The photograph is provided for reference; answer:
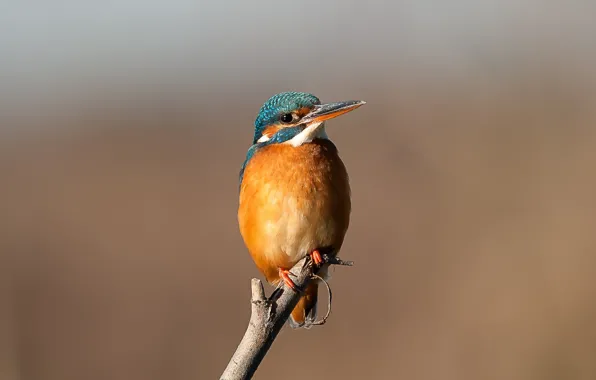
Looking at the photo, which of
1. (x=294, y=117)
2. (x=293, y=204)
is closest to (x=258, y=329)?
(x=293, y=204)

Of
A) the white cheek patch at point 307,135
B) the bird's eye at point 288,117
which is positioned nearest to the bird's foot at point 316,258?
the white cheek patch at point 307,135

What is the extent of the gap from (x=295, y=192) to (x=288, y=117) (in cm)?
38

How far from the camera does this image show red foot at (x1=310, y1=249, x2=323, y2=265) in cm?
301

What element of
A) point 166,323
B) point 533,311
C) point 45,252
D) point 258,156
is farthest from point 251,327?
point 45,252

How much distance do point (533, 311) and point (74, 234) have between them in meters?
5.39

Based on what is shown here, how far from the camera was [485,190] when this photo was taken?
8.19 meters

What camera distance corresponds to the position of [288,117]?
3371 mm

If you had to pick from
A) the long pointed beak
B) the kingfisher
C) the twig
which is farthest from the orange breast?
the twig

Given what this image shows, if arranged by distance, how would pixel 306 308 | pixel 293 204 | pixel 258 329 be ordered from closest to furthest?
pixel 258 329 → pixel 293 204 → pixel 306 308

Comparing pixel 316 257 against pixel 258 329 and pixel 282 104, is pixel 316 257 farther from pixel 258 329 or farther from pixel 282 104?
pixel 258 329

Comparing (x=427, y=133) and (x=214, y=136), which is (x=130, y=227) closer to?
(x=214, y=136)

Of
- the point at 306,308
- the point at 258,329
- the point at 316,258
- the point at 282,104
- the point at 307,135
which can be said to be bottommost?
the point at 306,308

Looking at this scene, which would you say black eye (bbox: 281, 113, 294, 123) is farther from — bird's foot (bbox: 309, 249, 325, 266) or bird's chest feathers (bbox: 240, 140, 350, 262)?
bird's foot (bbox: 309, 249, 325, 266)

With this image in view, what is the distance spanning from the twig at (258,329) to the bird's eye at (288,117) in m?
1.08
